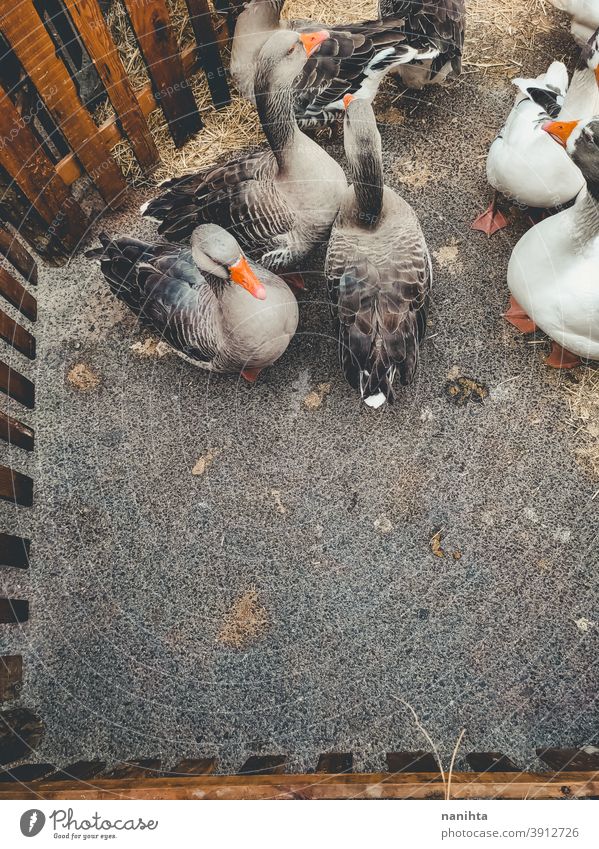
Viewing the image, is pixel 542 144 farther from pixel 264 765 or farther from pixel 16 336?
pixel 264 765

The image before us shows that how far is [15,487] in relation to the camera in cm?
299

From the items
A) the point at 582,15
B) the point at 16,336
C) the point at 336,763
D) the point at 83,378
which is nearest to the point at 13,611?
the point at 83,378

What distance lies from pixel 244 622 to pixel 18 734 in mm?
1100

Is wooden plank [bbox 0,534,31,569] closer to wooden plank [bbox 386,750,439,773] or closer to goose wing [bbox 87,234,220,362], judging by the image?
goose wing [bbox 87,234,220,362]

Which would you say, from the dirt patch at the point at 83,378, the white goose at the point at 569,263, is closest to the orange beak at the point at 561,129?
the white goose at the point at 569,263

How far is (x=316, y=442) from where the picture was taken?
125 inches

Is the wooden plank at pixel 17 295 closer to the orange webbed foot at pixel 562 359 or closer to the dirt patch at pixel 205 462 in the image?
the dirt patch at pixel 205 462

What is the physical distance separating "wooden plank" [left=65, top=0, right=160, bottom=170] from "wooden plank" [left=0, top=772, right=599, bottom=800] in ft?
11.4

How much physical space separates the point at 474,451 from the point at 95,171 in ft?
9.47

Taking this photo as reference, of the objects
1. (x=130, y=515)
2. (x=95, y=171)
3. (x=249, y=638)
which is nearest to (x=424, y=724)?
(x=249, y=638)

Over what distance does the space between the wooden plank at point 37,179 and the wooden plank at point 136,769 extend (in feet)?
9.87

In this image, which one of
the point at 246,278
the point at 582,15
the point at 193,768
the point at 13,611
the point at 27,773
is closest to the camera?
the point at 27,773

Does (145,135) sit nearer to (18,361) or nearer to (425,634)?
(18,361)
